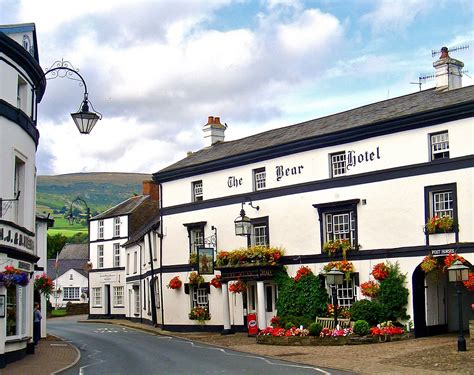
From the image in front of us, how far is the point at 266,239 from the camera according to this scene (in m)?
33.6

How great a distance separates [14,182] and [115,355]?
6909 millimetres

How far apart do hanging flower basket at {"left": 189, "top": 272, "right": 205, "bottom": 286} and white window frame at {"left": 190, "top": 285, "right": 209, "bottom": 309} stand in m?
0.62

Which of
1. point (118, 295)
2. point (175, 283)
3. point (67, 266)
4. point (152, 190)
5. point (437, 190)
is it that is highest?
point (152, 190)

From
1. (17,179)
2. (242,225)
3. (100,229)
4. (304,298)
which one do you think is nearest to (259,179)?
(242,225)

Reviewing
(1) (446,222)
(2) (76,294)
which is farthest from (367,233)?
(2) (76,294)

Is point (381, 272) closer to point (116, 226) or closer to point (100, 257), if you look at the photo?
point (116, 226)

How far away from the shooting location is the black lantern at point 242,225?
3281 cm

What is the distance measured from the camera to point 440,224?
26.1m

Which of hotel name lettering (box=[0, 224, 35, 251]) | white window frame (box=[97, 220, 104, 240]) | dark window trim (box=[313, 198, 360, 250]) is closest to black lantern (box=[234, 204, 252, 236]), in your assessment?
dark window trim (box=[313, 198, 360, 250])

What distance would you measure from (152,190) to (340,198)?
1237 inches

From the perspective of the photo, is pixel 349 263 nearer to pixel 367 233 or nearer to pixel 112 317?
pixel 367 233

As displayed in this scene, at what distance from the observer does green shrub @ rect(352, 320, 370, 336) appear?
26172 mm

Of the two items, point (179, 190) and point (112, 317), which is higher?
point (179, 190)

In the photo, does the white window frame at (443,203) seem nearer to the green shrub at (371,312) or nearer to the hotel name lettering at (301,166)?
the hotel name lettering at (301,166)
